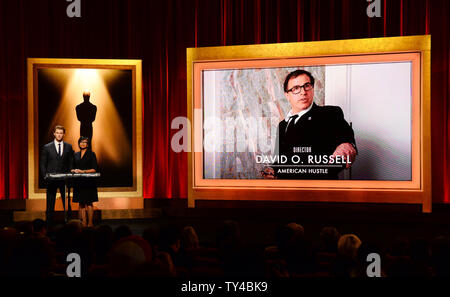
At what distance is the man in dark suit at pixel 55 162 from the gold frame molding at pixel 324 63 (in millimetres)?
2013

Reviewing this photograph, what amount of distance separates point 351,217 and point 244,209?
4.91 feet

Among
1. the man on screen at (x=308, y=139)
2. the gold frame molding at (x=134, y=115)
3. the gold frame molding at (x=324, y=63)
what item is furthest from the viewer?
the gold frame molding at (x=134, y=115)

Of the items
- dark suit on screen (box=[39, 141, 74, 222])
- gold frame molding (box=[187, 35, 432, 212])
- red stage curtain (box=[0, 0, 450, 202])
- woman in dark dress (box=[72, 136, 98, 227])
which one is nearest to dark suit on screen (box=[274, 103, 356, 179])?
gold frame molding (box=[187, 35, 432, 212])

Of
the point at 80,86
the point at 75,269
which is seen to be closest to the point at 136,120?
the point at 80,86

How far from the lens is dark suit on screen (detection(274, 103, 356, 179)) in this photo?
674 cm

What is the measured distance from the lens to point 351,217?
6.87 m

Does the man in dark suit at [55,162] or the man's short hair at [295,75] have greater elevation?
the man's short hair at [295,75]

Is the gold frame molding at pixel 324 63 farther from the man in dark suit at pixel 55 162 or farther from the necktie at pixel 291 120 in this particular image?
the man in dark suit at pixel 55 162

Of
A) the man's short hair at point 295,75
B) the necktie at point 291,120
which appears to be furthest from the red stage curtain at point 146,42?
the necktie at point 291,120

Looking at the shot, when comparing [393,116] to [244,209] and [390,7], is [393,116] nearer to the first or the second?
[390,7]

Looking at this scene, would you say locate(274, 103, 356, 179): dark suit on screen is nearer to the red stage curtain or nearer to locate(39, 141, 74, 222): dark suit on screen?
the red stage curtain

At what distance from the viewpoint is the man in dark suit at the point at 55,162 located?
5727 mm
